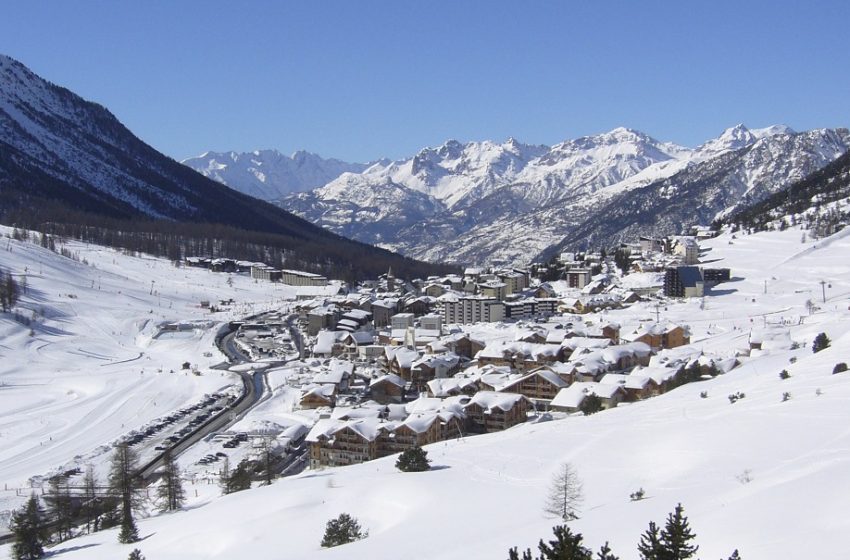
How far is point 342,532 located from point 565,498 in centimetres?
612

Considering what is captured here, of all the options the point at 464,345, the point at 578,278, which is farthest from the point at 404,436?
the point at 578,278

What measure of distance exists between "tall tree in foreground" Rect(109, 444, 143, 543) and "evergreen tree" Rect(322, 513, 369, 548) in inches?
365

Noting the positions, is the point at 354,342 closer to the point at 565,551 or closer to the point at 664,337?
the point at 664,337

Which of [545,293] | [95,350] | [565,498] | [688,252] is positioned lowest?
[95,350]

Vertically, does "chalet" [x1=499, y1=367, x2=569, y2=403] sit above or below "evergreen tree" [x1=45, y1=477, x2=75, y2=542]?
above

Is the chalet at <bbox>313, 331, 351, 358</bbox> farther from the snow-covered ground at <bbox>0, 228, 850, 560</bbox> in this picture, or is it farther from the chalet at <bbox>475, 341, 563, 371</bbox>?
the snow-covered ground at <bbox>0, 228, 850, 560</bbox>

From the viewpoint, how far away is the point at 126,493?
3128 centimetres

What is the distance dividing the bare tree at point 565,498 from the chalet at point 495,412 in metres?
22.5

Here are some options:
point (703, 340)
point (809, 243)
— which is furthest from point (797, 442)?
point (809, 243)

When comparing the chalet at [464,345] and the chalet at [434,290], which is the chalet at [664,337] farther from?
the chalet at [434,290]

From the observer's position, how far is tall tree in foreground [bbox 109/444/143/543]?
26.4m

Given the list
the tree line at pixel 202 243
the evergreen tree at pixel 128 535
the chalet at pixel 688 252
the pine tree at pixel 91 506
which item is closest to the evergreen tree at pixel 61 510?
the pine tree at pixel 91 506

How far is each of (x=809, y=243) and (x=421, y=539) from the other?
106250 millimetres

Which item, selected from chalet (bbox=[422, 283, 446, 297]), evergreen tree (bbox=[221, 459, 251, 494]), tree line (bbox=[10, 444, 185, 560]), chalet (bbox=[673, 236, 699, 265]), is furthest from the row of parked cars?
chalet (bbox=[673, 236, 699, 265])
